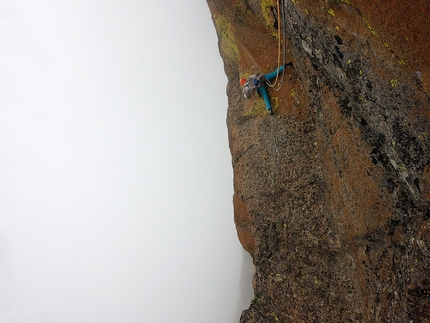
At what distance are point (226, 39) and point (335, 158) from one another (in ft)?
18.8

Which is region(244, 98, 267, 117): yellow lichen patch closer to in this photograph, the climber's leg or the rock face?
the rock face

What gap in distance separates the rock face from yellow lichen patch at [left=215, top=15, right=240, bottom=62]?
0.12 feet

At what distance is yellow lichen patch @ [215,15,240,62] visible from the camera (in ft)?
29.5

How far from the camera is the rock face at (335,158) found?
11.3ft

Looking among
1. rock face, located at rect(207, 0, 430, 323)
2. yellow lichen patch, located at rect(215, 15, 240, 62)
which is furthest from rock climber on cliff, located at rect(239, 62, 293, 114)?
yellow lichen patch, located at rect(215, 15, 240, 62)

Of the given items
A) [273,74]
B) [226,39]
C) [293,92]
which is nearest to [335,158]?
[293,92]

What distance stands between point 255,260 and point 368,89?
5757 mm

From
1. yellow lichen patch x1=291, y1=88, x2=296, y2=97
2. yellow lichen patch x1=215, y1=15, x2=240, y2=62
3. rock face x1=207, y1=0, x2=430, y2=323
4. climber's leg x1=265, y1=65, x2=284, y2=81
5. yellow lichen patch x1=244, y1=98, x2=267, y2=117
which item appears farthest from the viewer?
yellow lichen patch x1=215, y1=15, x2=240, y2=62

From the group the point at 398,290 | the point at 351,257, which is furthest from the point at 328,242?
the point at 398,290

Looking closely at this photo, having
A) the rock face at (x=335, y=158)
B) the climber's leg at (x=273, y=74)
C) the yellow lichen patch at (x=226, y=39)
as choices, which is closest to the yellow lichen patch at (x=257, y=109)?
the rock face at (x=335, y=158)

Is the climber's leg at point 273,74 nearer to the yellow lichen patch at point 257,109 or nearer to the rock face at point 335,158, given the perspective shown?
the rock face at point 335,158

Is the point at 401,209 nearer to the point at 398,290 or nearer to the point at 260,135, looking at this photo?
the point at 398,290

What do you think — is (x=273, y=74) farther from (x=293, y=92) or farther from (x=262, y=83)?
(x=293, y=92)

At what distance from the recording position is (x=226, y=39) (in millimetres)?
9234
